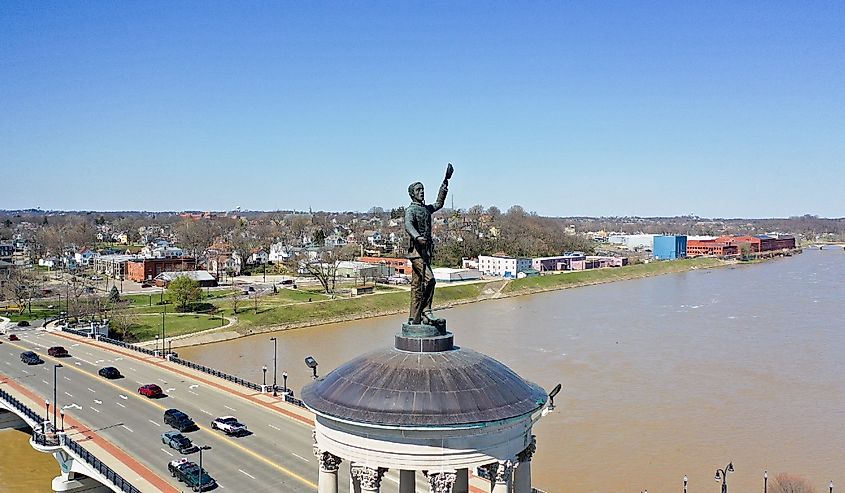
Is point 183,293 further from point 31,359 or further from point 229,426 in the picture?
point 229,426

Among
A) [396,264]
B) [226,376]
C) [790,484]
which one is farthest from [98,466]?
[396,264]

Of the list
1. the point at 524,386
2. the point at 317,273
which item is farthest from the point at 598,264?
the point at 524,386

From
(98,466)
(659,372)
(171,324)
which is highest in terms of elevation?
(98,466)

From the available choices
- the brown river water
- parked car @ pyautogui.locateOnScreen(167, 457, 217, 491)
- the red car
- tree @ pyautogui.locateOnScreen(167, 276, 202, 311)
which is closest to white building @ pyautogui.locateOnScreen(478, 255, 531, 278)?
the brown river water

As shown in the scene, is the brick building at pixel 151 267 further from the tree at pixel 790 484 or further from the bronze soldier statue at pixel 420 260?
the bronze soldier statue at pixel 420 260

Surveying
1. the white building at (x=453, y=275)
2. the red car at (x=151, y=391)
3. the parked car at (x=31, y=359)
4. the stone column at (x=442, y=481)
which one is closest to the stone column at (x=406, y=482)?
the stone column at (x=442, y=481)

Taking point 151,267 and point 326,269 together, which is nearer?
point 151,267

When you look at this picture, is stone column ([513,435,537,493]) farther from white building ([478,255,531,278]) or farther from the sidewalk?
white building ([478,255,531,278])
